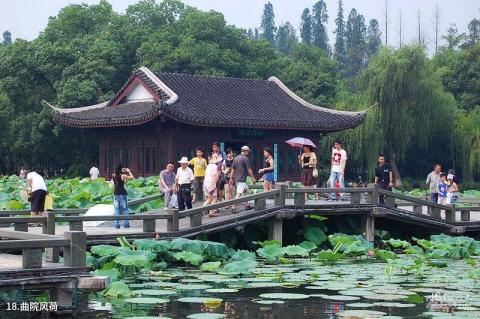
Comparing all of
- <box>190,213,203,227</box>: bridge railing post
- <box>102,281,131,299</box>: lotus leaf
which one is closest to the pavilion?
<box>190,213,203,227</box>: bridge railing post

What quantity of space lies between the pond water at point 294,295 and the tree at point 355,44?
292 feet

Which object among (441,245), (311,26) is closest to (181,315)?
(441,245)

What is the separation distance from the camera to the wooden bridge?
1034cm

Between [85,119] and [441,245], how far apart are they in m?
19.5

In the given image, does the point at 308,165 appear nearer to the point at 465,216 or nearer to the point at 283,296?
the point at 465,216

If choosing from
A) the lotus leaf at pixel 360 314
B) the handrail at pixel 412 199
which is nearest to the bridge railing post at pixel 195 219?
the handrail at pixel 412 199

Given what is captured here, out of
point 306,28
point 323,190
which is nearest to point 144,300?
point 323,190

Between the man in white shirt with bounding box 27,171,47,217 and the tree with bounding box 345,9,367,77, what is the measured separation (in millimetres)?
88051

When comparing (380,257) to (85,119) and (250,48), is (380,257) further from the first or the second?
(250,48)

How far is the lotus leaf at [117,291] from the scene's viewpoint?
11.2 meters

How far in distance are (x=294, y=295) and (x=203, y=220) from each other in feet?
18.2

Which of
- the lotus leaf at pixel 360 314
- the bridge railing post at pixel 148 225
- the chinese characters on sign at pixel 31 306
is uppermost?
the bridge railing post at pixel 148 225

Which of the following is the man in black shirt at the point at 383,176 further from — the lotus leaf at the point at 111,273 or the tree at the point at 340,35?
the tree at the point at 340,35

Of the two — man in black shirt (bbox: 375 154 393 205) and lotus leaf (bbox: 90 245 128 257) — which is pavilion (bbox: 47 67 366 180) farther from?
lotus leaf (bbox: 90 245 128 257)
